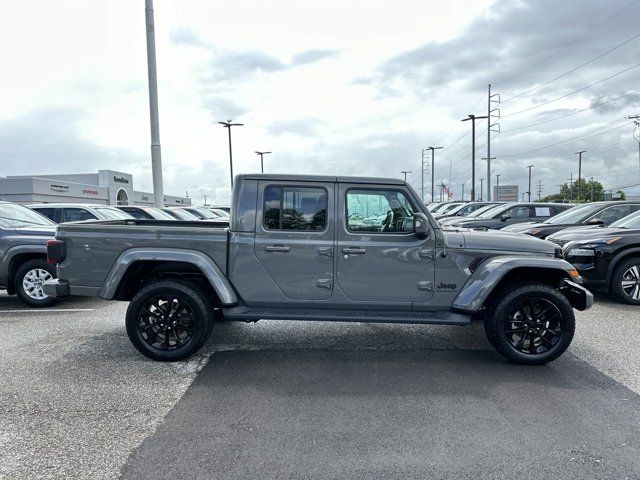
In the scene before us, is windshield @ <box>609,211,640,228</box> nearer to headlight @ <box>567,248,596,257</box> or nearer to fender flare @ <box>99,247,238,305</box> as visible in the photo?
headlight @ <box>567,248,596,257</box>

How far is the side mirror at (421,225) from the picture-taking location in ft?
14.2

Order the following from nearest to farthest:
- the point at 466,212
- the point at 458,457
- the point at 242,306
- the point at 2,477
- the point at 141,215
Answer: the point at 2,477
the point at 458,457
the point at 242,306
the point at 141,215
the point at 466,212

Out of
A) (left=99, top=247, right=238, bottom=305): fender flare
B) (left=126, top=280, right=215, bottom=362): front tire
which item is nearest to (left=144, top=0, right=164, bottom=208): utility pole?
(left=99, top=247, right=238, bottom=305): fender flare

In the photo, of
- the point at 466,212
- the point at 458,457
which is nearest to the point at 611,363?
the point at 458,457

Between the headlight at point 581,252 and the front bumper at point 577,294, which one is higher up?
the headlight at point 581,252

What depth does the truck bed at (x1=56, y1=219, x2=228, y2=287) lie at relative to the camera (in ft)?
14.6

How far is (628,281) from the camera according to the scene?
693 cm

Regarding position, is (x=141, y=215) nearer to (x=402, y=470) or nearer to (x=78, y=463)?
(x=78, y=463)

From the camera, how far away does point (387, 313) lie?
14.9ft

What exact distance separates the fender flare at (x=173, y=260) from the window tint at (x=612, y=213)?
366 inches

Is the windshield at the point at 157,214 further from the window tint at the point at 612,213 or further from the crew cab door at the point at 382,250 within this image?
the window tint at the point at 612,213

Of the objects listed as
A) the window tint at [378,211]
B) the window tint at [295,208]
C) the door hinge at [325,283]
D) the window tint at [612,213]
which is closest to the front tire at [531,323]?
the window tint at [378,211]

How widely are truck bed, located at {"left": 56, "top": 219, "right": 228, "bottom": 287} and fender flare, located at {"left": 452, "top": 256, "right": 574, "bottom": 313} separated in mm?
2454

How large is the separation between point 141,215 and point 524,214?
38.1 ft
